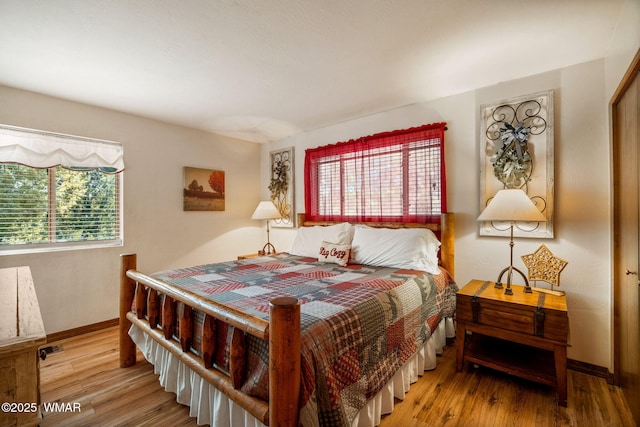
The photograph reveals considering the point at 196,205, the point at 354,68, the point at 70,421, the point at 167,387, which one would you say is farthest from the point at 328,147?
the point at 70,421

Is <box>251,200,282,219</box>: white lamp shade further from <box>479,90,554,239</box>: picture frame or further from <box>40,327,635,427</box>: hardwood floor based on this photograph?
<box>479,90,554,239</box>: picture frame

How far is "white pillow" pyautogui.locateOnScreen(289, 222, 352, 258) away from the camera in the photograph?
310cm

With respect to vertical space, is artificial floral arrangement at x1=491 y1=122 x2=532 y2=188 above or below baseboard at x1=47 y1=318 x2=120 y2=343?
above

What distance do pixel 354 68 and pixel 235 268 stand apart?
77.1 inches

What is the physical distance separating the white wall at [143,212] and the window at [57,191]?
127 millimetres

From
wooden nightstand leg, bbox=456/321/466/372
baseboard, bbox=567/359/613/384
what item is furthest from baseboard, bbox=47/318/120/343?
baseboard, bbox=567/359/613/384

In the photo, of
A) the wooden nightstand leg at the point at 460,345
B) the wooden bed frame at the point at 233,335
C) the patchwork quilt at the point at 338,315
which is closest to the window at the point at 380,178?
the patchwork quilt at the point at 338,315

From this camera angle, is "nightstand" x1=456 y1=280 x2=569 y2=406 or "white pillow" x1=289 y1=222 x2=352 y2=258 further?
"white pillow" x1=289 y1=222 x2=352 y2=258

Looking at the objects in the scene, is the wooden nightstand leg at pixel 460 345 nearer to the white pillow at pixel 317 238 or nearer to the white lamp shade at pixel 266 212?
the white pillow at pixel 317 238

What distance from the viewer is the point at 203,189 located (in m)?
3.90

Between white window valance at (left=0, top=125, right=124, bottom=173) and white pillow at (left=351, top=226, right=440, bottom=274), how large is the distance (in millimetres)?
2710

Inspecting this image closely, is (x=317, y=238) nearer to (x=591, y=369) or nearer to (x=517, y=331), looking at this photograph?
(x=517, y=331)

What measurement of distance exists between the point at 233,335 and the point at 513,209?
2.02 meters

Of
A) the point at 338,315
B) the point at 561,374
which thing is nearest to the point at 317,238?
the point at 338,315
